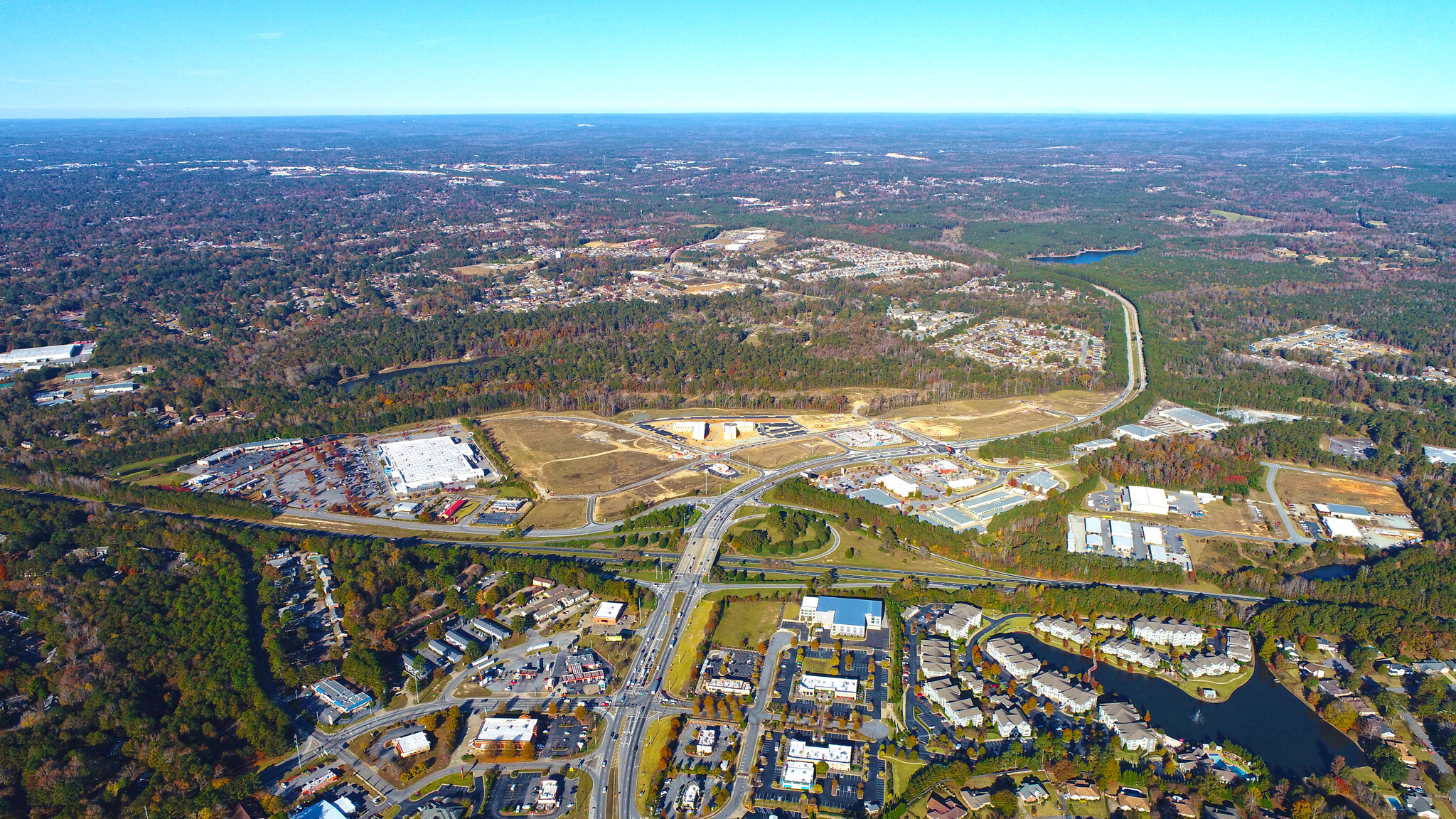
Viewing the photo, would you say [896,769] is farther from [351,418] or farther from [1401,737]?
[351,418]

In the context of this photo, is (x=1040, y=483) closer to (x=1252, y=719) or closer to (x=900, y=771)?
(x=1252, y=719)

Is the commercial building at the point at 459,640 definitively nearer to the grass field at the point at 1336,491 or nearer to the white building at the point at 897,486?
the white building at the point at 897,486

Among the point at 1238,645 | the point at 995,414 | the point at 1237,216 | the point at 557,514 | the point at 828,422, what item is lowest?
the point at 1238,645

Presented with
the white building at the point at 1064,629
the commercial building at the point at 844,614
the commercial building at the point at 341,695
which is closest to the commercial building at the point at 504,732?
the commercial building at the point at 341,695

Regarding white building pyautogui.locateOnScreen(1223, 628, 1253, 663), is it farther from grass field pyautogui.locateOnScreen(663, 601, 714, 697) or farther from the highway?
grass field pyautogui.locateOnScreen(663, 601, 714, 697)

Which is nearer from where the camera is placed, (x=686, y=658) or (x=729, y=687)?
(x=729, y=687)

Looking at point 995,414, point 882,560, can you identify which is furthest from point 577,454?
point 995,414
